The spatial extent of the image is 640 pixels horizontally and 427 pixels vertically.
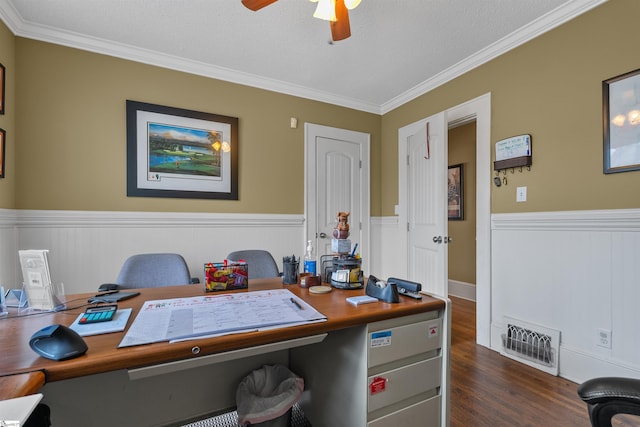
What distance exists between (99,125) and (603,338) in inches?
163

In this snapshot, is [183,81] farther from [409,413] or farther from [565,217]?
[565,217]

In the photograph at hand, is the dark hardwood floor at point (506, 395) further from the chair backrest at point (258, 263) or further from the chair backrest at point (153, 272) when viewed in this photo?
the chair backrest at point (153, 272)

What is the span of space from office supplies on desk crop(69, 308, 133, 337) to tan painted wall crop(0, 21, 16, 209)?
6.21ft

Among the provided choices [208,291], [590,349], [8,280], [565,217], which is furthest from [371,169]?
[8,280]

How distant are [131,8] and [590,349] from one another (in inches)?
158

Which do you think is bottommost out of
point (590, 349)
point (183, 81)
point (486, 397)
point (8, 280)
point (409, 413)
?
point (486, 397)

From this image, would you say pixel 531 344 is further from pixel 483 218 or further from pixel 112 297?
pixel 112 297

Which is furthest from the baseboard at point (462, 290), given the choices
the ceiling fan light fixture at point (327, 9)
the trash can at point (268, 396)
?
the ceiling fan light fixture at point (327, 9)

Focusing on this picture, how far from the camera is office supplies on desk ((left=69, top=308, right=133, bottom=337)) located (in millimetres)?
878

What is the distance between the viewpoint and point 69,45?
7.84 feet

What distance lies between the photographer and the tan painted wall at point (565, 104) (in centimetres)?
185

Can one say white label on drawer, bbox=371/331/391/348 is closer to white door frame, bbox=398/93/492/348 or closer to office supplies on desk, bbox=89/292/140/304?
office supplies on desk, bbox=89/292/140/304

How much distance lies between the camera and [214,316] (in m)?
1.02

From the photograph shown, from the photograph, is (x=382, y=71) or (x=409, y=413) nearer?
(x=409, y=413)
